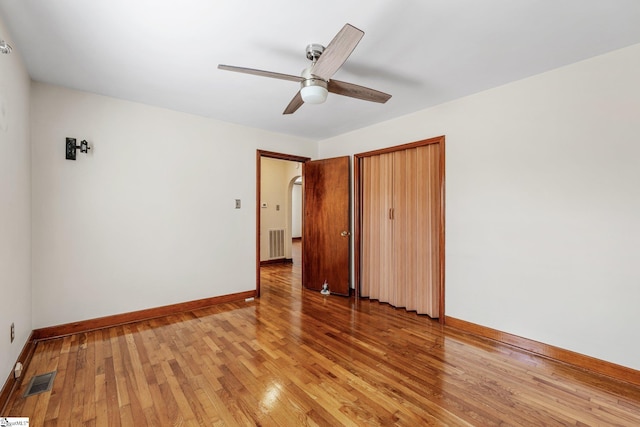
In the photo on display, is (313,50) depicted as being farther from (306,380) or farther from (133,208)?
(133,208)

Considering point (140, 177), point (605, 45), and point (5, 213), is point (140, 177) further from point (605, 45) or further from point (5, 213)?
point (605, 45)

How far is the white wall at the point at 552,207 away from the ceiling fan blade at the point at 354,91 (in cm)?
132

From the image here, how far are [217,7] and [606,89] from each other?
293 cm

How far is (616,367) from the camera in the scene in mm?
2123

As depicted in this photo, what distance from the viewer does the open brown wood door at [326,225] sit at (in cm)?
429

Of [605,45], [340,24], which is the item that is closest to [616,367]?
[605,45]

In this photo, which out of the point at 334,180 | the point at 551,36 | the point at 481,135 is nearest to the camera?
the point at 551,36

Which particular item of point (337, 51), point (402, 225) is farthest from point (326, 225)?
point (337, 51)

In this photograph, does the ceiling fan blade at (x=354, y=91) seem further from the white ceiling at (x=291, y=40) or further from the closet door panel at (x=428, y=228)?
the closet door panel at (x=428, y=228)

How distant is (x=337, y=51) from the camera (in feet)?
5.51

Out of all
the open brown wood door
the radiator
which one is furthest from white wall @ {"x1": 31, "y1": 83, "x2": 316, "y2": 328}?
the radiator

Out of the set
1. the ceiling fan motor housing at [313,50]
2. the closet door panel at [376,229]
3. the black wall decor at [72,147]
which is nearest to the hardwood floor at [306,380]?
the closet door panel at [376,229]

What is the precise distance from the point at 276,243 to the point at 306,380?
474 centimetres

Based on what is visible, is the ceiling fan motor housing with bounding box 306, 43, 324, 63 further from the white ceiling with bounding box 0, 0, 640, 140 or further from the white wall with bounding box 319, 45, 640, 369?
the white wall with bounding box 319, 45, 640, 369
